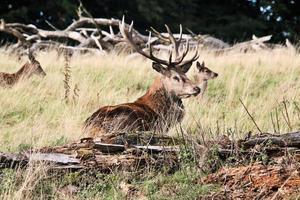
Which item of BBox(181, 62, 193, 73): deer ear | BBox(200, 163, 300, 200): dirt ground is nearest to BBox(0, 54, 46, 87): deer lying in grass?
BBox(181, 62, 193, 73): deer ear

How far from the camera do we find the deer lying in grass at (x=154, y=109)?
656 centimetres

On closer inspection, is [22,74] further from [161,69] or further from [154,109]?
[154,109]

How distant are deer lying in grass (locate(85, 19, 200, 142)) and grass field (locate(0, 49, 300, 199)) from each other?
185 mm

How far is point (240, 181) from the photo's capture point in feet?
12.7

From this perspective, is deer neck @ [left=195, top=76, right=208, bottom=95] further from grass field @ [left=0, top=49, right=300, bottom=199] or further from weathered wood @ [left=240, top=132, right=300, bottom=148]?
weathered wood @ [left=240, top=132, right=300, bottom=148]

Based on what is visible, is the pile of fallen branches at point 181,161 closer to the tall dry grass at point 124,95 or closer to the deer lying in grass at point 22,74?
the tall dry grass at point 124,95

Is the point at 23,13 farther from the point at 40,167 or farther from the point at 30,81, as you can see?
the point at 40,167

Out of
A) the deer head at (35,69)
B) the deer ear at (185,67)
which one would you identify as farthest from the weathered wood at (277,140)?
the deer head at (35,69)

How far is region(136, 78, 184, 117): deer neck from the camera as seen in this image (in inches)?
311

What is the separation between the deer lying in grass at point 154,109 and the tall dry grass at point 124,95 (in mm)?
187

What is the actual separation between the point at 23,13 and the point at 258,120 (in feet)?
54.7

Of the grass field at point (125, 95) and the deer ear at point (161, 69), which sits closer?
the grass field at point (125, 95)

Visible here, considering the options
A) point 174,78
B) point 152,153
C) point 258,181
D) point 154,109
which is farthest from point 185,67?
point 258,181

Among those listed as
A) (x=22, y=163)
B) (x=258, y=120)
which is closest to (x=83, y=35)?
(x=258, y=120)
